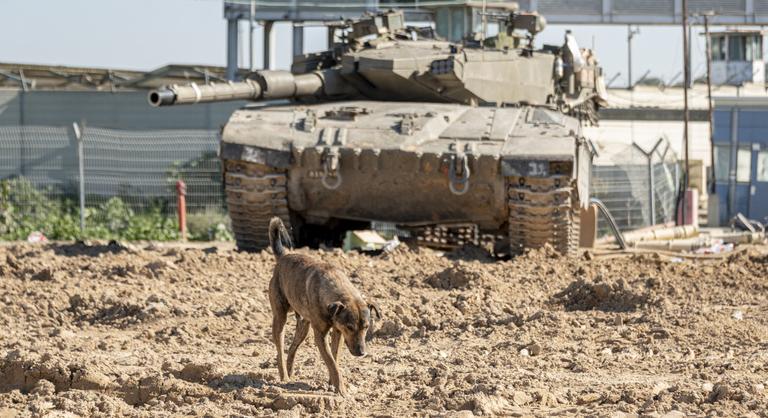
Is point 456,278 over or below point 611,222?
over

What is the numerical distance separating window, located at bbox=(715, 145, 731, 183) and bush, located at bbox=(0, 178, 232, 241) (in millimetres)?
11492

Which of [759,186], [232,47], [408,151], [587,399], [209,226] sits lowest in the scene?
[209,226]

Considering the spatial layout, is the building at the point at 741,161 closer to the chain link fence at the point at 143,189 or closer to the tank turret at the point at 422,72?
Answer: the chain link fence at the point at 143,189

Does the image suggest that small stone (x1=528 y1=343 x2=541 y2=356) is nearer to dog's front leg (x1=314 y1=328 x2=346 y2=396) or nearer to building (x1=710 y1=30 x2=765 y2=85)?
dog's front leg (x1=314 y1=328 x2=346 y2=396)

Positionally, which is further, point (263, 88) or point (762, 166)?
point (762, 166)

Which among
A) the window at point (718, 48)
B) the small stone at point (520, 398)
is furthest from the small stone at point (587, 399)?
the window at point (718, 48)

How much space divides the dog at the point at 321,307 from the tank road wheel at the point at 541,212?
6694mm

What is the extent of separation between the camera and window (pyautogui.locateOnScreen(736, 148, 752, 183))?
93.3 ft

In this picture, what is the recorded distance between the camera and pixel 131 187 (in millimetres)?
22078

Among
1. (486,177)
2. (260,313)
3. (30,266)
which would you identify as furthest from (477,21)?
(260,313)

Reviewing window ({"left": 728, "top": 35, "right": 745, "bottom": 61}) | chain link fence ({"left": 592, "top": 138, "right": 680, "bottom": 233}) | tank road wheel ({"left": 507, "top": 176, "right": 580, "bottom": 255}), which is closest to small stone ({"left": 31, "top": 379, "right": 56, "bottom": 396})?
tank road wheel ({"left": 507, "top": 176, "right": 580, "bottom": 255})

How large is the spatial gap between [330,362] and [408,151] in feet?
24.2

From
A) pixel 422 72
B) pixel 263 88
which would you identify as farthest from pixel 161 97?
pixel 422 72

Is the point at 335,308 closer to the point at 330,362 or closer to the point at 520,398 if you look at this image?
the point at 330,362
